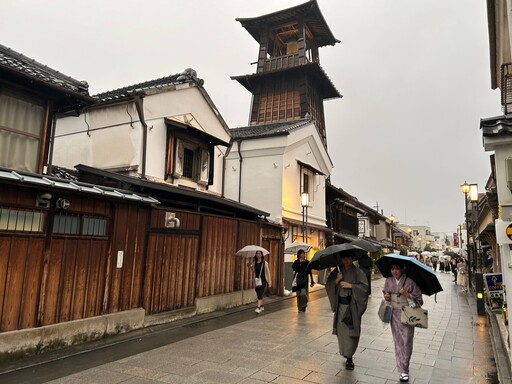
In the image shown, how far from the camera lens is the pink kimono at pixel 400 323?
6.00 m

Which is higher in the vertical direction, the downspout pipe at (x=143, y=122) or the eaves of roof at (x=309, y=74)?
the eaves of roof at (x=309, y=74)

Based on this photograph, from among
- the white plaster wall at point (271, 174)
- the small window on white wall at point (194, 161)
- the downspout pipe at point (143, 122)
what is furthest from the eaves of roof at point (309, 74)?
the downspout pipe at point (143, 122)

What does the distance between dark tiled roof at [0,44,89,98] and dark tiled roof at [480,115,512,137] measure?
9.13 metres

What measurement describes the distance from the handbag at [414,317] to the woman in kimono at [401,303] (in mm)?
107

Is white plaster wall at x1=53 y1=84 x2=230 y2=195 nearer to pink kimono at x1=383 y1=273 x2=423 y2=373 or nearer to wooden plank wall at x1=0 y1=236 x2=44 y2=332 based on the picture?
wooden plank wall at x1=0 y1=236 x2=44 y2=332

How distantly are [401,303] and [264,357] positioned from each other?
2.90 meters

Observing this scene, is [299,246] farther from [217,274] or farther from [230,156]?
[230,156]

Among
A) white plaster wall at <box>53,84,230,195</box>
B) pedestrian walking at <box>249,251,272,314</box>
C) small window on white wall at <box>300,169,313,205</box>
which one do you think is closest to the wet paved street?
pedestrian walking at <box>249,251,272,314</box>

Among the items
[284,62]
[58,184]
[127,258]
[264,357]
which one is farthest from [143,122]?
[284,62]

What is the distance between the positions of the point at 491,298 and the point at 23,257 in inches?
579

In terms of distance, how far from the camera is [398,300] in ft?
20.8

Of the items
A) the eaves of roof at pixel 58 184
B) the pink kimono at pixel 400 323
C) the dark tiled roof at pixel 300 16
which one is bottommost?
the pink kimono at pixel 400 323

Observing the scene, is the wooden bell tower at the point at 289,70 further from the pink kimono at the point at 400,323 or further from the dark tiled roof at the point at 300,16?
the pink kimono at the point at 400,323

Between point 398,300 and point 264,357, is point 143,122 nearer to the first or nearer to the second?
point 264,357
